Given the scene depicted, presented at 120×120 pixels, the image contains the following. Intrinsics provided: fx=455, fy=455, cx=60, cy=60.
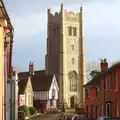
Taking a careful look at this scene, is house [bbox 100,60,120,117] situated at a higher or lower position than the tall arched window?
lower

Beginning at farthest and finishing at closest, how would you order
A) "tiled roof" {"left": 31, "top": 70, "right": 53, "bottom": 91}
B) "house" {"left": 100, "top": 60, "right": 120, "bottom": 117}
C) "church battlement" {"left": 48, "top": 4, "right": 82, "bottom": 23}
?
"church battlement" {"left": 48, "top": 4, "right": 82, "bottom": 23}
"tiled roof" {"left": 31, "top": 70, "right": 53, "bottom": 91}
"house" {"left": 100, "top": 60, "right": 120, "bottom": 117}

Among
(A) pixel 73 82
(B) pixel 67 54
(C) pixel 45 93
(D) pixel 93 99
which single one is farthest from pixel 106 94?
(B) pixel 67 54

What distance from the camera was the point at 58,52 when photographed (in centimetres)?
14712

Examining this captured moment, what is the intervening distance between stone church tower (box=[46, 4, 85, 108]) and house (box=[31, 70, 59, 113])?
2259 centimetres

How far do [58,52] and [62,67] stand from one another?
6.60 meters

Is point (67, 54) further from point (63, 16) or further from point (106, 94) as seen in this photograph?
point (106, 94)

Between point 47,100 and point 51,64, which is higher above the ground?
point 51,64

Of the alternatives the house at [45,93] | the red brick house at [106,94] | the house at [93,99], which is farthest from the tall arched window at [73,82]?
the red brick house at [106,94]

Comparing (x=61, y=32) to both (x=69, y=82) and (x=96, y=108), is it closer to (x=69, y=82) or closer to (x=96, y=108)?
(x=69, y=82)

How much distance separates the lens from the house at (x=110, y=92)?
45.4 metres

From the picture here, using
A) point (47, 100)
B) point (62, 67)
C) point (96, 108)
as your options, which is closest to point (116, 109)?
point (96, 108)

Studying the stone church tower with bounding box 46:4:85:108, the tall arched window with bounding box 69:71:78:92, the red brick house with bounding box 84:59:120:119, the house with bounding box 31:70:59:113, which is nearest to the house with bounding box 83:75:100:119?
the red brick house with bounding box 84:59:120:119

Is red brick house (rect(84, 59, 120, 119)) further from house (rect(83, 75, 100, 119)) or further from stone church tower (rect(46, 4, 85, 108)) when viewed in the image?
stone church tower (rect(46, 4, 85, 108))

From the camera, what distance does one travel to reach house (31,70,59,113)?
10900 centimetres
